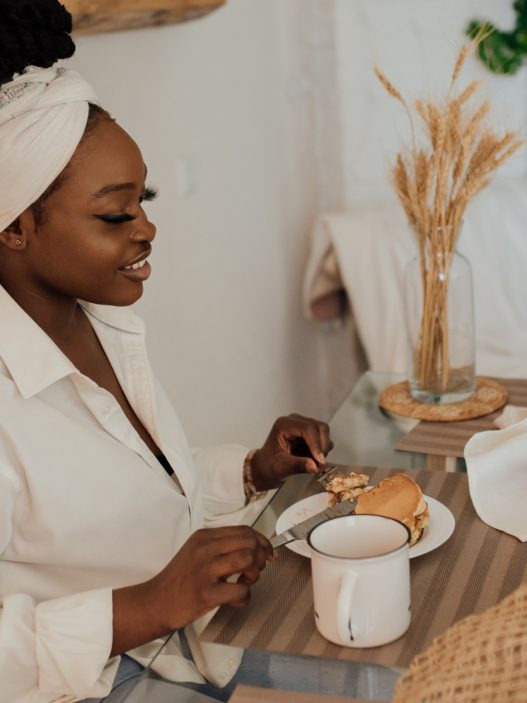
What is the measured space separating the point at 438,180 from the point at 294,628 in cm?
83

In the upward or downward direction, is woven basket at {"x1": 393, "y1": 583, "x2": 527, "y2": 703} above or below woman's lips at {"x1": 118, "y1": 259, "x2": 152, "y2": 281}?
below

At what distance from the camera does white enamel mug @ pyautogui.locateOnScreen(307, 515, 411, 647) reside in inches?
33.4

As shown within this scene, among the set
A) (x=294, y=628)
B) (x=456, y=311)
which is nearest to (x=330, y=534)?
(x=294, y=628)

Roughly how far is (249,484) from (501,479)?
0.41 m

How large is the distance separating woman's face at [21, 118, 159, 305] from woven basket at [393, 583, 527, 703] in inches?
23.4

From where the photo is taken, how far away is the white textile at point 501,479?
1.13 meters

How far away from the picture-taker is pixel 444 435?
144 cm

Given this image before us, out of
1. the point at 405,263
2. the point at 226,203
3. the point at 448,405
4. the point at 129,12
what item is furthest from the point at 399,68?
the point at 448,405

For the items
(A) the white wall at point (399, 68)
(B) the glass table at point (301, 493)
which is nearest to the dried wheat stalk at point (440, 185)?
(B) the glass table at point (301, 493)

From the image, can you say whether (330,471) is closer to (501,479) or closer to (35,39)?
(501,479)

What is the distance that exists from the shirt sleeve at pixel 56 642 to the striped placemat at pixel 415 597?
0.12 m

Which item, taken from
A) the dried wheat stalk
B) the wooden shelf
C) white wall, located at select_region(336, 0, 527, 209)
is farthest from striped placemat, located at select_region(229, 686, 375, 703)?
white wall, located at select_region(336, 0, 527, 209)

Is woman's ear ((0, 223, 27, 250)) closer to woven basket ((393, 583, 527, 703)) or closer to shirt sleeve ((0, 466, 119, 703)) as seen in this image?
shirt sleeve ((0, 466, 119, 703))

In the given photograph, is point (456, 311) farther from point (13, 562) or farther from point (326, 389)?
point (326, 389)
